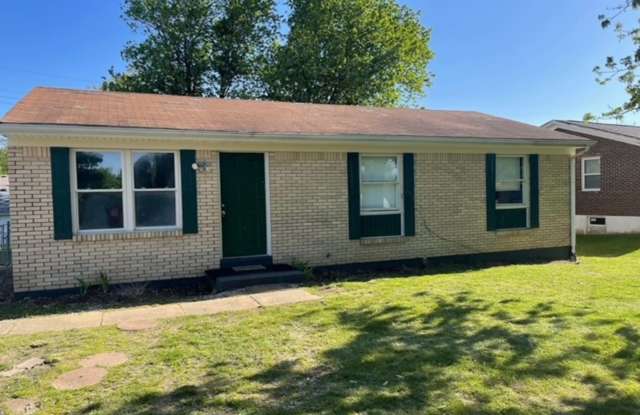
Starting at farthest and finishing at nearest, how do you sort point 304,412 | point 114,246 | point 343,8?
point 343,8, point 114,246, point 304,412

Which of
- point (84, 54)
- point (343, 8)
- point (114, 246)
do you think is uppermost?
point (343, 8)

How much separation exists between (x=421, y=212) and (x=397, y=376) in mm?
6267

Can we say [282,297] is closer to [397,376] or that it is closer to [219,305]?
[219,305]

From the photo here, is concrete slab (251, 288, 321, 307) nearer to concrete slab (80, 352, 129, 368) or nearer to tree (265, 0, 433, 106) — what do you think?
concrete slab (80, 352, 129, 368)

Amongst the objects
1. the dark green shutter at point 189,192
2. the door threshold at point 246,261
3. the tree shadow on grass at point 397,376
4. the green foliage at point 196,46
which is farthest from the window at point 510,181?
the green foliage at point 196,46

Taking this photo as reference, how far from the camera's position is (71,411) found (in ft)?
10.9

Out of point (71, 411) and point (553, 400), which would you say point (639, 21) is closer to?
point (553, 400)

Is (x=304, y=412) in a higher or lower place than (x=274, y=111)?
lower

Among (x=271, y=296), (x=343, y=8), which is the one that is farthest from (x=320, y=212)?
(x=343, y=8)

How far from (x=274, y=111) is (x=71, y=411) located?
843cm

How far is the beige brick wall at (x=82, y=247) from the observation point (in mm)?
6840

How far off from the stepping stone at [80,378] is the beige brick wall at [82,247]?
11.5 ft

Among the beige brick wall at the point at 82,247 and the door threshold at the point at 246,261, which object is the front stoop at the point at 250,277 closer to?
the door threshold at the point at 246,261

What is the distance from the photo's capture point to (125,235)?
743 cm
